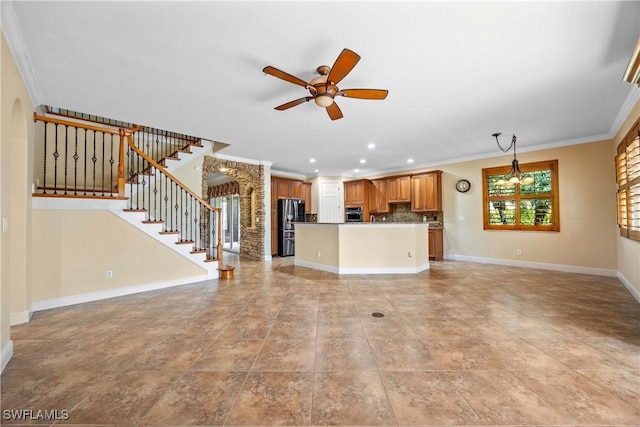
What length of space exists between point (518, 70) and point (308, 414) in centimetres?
366

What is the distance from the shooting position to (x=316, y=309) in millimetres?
3230

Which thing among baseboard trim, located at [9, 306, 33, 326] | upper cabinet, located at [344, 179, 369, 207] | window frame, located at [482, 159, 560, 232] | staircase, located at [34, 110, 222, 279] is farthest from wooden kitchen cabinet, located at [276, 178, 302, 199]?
baseboard trim, located at [9, 306, 33, 326]

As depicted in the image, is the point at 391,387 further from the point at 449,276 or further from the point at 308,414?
the point at 449,276

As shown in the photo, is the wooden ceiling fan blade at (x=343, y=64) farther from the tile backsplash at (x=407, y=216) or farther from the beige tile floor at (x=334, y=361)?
the tile backsplash at (x=407, y=216)

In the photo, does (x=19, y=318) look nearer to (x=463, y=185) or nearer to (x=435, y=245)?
(x=435, y=245)

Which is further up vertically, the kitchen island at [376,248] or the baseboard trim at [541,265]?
Result: the kitchen island at [376,248]

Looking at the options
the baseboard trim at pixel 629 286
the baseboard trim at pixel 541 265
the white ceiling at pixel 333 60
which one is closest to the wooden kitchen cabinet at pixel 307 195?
the white ceiling at pixel 333 60

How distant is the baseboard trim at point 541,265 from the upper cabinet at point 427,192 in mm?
1423

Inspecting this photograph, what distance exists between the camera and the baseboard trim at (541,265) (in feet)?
16.0

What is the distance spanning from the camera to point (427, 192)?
715 centimetres

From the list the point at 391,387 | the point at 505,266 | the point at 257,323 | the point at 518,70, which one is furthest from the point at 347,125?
the point at 505,266

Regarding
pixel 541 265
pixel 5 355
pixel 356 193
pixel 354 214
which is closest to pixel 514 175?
pixel 541 265

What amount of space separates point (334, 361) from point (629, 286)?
500 cm

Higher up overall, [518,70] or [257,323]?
[518,70]
